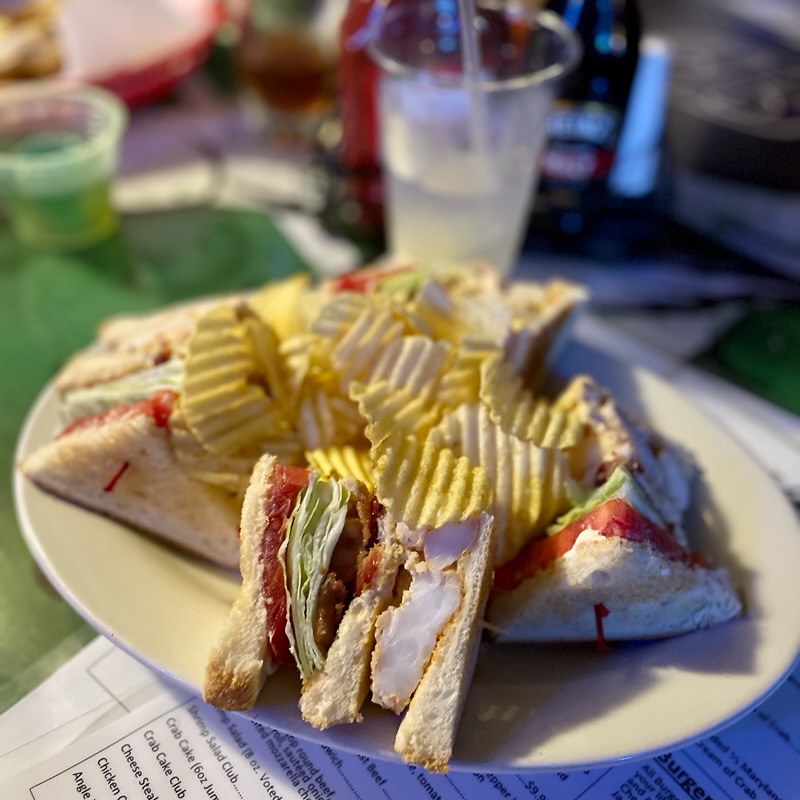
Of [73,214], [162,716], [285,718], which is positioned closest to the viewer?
[285,718]

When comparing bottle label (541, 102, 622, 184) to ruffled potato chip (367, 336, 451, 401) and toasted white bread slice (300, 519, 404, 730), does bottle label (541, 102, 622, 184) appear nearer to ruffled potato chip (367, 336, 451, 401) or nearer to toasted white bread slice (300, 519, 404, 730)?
ruffled potato chip (367, 336, 451, 401)

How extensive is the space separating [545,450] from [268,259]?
997mm

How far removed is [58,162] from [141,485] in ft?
3.26

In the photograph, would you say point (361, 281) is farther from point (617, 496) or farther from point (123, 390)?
point (617, 496)

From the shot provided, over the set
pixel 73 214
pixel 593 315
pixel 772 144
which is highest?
pixel 772 144

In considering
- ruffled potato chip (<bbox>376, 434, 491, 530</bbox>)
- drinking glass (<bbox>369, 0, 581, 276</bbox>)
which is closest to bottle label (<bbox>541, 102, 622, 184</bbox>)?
drinking glass (<bbox>369, 0, 581, 276</bbox>)

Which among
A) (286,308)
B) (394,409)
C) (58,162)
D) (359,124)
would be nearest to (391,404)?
(394,409)

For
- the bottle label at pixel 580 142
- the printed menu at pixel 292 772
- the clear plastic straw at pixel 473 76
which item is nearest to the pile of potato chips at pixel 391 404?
the printed menu at pixel 292 772

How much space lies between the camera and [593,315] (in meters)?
1.66

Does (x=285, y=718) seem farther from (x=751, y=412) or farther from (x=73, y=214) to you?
(x=73, y=214)

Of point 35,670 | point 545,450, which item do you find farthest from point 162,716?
point 545,450

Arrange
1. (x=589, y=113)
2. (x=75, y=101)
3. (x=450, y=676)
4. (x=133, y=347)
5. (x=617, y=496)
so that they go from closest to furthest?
1. (x=450, y=676)
2. (x=617, y=496)
3. (x=133, y=347)
4. (x=589, y=113)
5. (x=75, y=101)

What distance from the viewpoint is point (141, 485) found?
984 mm

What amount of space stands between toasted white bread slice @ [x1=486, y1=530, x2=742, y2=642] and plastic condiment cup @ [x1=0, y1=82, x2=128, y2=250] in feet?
4.35
